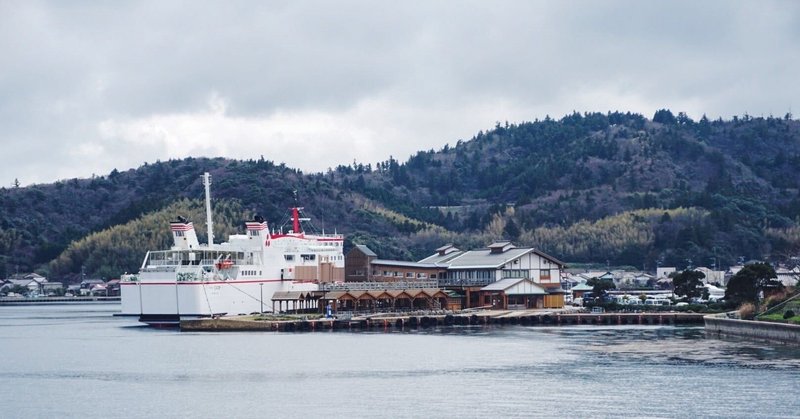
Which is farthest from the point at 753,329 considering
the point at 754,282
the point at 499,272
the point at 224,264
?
the point at 224,264

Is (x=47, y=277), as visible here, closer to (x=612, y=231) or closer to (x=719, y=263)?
(x=612, y=231)

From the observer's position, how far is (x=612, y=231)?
160 metres

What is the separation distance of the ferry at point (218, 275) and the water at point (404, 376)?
8.25 metres

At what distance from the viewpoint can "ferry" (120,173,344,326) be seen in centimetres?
7388

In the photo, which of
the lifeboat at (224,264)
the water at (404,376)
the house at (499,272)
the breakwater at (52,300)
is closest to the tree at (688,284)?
the house at (499,272)

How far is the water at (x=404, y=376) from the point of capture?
1442 inches

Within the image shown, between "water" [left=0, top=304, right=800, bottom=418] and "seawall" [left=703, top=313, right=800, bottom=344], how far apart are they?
1.22 meters

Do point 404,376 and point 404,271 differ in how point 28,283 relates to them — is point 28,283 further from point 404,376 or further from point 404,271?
point 404,376

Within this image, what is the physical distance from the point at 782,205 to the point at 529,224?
143 ft

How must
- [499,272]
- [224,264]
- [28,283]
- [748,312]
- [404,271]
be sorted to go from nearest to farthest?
[748,312] → [224,264] → [499,272] → [404,271] → [28,283]

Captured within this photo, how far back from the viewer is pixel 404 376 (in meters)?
44.5

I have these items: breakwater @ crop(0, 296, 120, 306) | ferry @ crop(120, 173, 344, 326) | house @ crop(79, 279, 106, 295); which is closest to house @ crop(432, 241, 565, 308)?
ferry @ crop(120, 173, 344, 326)

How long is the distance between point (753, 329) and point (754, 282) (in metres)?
13.2

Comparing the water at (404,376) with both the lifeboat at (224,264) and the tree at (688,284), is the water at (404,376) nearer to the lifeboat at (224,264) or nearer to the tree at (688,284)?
the lifeboat at (224,264)
